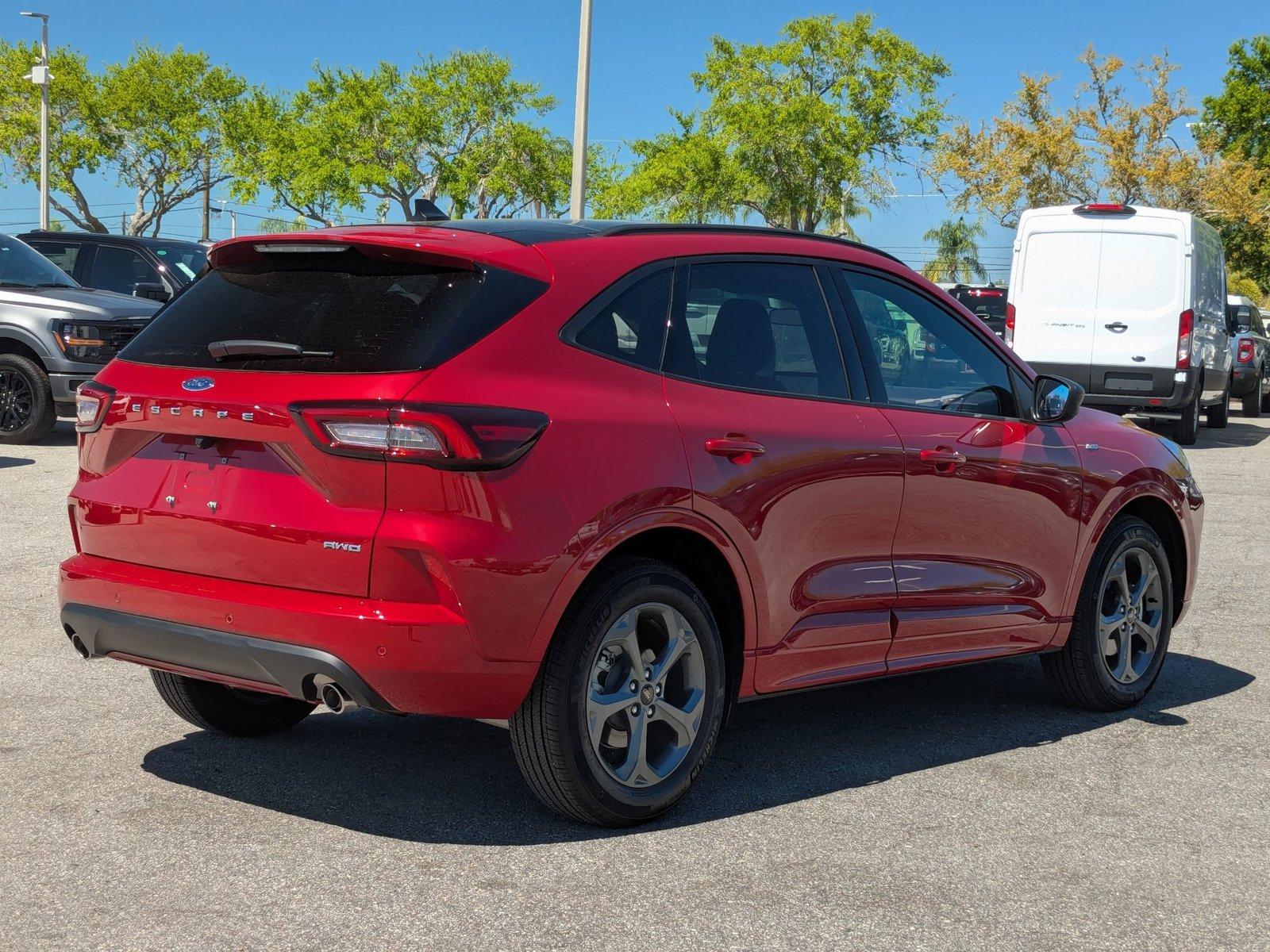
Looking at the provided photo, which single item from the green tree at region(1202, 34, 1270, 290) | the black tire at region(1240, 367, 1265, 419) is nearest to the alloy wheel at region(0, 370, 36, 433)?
the black tire at region(1240, 367, 1265, 419)

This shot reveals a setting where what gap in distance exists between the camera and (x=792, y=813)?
186 inches

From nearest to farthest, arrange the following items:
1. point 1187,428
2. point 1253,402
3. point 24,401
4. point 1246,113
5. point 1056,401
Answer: point 1056,401
point 24,401
point 1187,428
point 1253,402
point 1246,113

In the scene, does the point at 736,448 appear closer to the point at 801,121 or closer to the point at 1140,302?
the point at 1140,302

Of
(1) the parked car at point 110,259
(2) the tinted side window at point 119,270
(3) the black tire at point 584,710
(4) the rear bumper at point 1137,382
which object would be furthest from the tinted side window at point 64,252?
(3) the black tire at point 584,710

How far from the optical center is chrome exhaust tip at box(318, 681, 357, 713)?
13.3ft

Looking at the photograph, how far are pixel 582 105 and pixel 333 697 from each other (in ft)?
67.7

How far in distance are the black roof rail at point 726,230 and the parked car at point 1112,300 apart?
42.0 feet

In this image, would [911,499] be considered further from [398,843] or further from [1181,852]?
[398,843]

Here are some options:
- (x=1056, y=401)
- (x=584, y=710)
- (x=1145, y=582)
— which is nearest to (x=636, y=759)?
(x=584, y=710)

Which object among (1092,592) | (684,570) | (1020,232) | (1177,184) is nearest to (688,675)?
A: (684,570)

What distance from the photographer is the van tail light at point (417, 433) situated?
3902 millimetres

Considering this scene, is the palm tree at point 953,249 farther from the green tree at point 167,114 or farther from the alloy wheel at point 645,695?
the alloy wheel at point 645,695

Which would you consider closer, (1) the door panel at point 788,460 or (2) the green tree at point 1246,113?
(1) the door panel at point 788,460

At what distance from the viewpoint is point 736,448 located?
4.59 m
